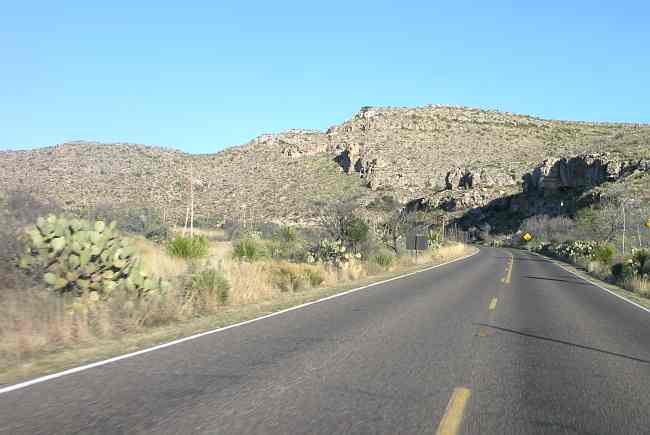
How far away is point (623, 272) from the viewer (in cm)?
2659

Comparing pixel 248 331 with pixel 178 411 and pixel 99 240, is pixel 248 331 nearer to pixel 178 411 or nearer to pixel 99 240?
pixel 99 240

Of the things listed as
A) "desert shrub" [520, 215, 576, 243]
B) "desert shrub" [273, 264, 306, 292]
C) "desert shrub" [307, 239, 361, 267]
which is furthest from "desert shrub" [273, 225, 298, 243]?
"desert shrub" [520, 215, 576, 243]

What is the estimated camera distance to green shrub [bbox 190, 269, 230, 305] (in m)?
13.0

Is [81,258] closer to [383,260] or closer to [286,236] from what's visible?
[383,260]

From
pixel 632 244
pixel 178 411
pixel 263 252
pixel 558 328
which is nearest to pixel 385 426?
pixel 178 411

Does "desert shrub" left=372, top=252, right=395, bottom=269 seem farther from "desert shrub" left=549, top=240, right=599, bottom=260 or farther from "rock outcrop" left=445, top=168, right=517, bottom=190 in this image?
"rock outcrop" left=445, top=168, right=517, bottom=190

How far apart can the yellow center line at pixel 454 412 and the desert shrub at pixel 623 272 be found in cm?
2211

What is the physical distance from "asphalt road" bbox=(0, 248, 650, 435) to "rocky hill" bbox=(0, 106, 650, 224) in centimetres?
4184

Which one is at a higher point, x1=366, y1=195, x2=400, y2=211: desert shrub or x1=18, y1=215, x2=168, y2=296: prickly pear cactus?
x1=366, y1=195, x2=400, y2=211: desert shrub

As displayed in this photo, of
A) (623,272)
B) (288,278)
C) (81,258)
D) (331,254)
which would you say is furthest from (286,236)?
(81,258)

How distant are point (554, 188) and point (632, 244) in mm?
37574

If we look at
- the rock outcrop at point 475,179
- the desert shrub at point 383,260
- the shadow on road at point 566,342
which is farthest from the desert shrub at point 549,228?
the shadow on road at point 566,342

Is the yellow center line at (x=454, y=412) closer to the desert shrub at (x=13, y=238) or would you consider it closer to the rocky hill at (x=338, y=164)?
the desert shrub at (x=13, y=238)

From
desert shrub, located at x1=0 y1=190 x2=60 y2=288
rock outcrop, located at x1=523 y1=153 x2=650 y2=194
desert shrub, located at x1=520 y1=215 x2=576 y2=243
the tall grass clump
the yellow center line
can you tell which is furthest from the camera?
rock outcrop, located at x1=523 y1=153 x2=650 y2=194
